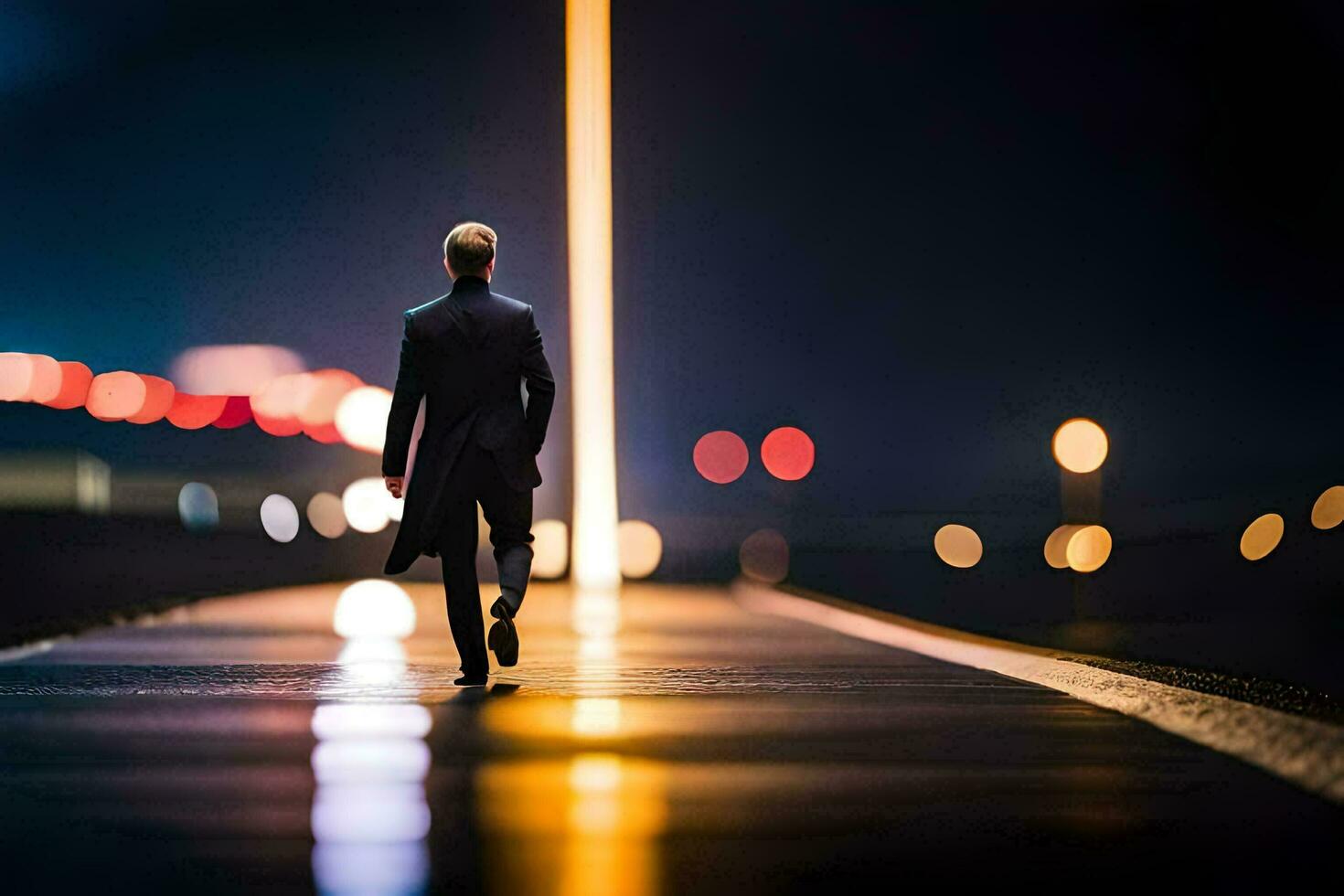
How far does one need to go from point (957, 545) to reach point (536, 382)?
5608 cm

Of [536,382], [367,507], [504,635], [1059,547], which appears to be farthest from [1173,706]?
[1059,547]

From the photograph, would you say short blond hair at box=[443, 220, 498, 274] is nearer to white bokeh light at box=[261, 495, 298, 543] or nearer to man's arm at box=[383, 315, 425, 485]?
man's arm at box=[383, 315, 425, 485]

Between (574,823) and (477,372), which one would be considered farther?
(477,372)

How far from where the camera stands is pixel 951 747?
6.94 metres

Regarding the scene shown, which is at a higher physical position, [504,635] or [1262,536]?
[1262,536]

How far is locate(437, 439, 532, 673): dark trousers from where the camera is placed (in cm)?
893

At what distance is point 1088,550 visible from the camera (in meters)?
44.6

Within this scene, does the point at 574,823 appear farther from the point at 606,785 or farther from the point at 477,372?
the point at 477,372

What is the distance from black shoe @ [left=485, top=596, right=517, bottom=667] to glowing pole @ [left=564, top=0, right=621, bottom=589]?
14.2 m

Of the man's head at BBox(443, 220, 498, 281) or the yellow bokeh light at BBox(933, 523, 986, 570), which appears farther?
the yellow bokeh light at BBox(933, 523, 986, 570)

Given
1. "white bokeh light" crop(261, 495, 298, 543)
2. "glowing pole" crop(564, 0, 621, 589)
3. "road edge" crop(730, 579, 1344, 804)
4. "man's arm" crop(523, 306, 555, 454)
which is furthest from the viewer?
"white bokeh light" crop(261, 495, 298, 543)

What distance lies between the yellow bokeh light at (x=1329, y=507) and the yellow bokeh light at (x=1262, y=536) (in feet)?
7.87

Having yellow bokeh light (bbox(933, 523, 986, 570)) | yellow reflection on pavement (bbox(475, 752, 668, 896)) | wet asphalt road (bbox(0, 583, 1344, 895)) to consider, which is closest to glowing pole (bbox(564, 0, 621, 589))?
wet asphalt road (bbox(0, 583, 1344, 895))

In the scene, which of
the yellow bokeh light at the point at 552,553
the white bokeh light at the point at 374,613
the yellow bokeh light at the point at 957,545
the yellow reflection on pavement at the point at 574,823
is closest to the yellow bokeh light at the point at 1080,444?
the yellow bokeh light at the point at 552,553
